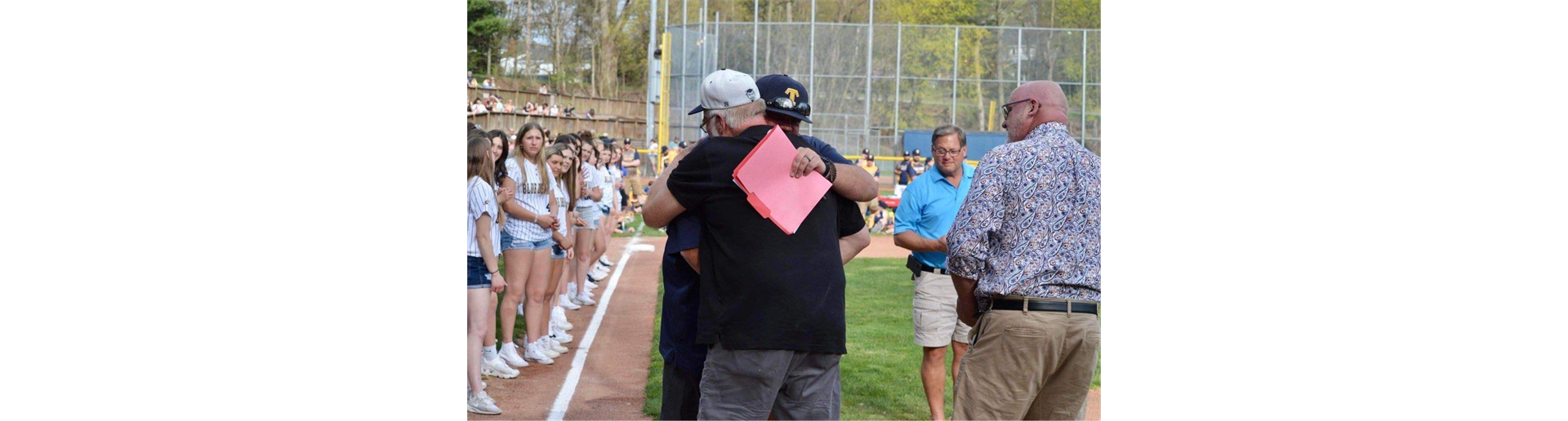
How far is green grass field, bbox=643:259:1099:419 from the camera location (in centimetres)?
707

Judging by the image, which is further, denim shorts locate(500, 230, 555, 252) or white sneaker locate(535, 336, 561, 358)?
white sneaker locate(535, 336, 561, 358)

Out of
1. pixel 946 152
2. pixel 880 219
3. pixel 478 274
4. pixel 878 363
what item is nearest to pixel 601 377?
pixel 478 274

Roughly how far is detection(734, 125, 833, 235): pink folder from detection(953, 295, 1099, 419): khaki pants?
878 mm

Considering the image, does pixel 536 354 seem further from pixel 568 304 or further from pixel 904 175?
pixel 904 175

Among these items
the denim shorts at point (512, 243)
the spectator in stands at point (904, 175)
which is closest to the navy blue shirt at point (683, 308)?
the denim shorts at point (512, 243)

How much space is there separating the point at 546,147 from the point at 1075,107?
27.1 metres

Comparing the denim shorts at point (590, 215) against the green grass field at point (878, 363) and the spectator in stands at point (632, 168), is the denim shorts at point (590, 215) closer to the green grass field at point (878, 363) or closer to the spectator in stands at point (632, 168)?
the green grass field at point (878, 363)

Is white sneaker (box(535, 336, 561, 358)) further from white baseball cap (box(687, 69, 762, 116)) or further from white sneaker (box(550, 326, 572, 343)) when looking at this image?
white baseball cap (box(687, 69, 762, 116))

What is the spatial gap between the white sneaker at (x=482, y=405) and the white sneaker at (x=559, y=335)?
2450 mm

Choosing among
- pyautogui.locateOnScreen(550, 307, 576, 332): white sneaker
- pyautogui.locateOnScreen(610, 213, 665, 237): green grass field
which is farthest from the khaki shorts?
pyautogui.locateOnScreen(610, 213, 665, 237): green grass field

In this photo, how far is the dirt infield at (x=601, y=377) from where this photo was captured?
697 cm

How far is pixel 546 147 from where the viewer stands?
8.90m

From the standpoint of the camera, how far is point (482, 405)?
21.8ft

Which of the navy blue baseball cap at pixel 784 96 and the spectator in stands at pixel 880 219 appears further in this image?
the spectator in stands at pixel 880 219
